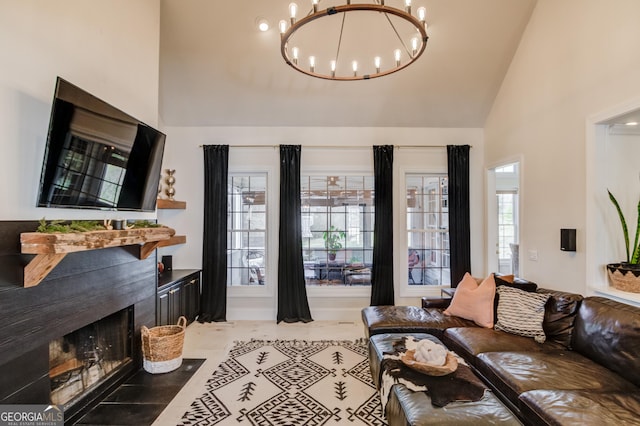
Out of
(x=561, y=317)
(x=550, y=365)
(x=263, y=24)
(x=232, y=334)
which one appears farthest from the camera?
(x=232, y=334)

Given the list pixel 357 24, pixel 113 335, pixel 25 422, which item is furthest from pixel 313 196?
pixel 25 422

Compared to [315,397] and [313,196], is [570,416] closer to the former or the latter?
[315,397]

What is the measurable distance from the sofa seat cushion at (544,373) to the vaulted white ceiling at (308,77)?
10.8 feet

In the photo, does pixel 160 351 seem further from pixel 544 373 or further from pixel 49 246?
pixel 544 373

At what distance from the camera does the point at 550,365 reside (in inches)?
91.9

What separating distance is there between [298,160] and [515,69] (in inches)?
117

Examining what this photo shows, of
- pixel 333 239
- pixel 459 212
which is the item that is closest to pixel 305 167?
pixel 333 239

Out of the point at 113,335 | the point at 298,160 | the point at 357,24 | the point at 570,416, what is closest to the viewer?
the point at 570,416

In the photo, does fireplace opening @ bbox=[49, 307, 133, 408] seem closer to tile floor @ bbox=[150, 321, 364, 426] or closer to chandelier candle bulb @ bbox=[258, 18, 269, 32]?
tile floor @ bbox=[150, 321, 364, 426]

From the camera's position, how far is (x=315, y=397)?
2.72m

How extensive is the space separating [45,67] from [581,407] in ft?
12.5

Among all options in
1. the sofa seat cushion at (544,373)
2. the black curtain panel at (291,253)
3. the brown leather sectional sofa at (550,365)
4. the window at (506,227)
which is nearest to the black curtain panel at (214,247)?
the black curtain panel at (291,253)

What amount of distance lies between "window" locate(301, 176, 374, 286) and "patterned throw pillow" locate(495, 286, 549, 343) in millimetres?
2086

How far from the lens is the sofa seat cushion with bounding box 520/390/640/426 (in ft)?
5.68
